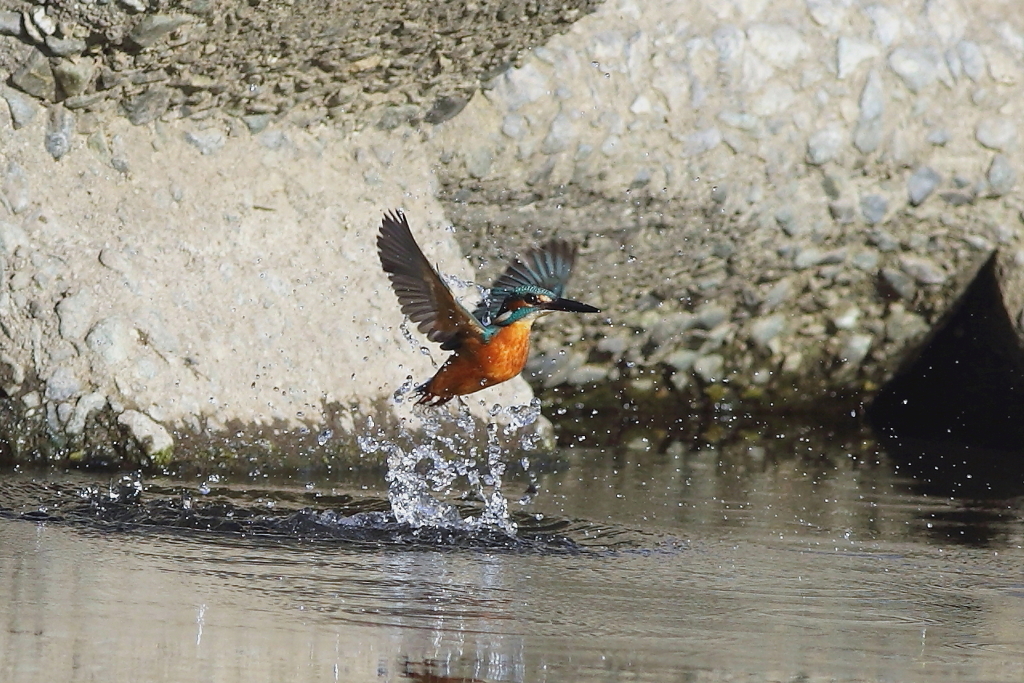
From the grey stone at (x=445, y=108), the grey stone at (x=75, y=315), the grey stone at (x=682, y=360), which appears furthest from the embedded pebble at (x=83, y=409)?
the grey stone at (x=682, y=360)

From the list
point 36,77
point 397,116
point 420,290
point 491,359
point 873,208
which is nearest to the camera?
point 420,290

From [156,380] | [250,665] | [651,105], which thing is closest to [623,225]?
[651,105]

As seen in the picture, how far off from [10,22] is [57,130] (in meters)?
0.48

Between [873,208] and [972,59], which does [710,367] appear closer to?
[873,208]

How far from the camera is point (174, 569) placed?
414 cm

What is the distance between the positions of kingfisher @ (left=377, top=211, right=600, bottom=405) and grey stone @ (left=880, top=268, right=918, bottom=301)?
9.08 feet

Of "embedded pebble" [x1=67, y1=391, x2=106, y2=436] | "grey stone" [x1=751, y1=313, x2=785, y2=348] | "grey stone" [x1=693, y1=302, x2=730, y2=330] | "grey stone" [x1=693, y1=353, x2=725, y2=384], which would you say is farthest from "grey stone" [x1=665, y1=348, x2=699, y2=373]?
"embedded pebble" [x1=67, y1=391, x2=106, y2=436]

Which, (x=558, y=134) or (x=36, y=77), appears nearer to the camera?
(x=36, y=77)

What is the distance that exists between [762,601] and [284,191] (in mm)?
3106

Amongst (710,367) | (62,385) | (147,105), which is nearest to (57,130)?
(147,105)

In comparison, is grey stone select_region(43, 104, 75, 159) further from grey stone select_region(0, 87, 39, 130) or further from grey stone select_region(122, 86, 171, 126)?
grey stone select_region(122, 86, 171, 126)

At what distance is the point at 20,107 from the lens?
5996mm

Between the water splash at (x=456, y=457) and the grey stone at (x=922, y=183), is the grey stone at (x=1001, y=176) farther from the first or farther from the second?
the water splash at (x=456, y=457)

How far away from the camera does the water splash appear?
529cm
